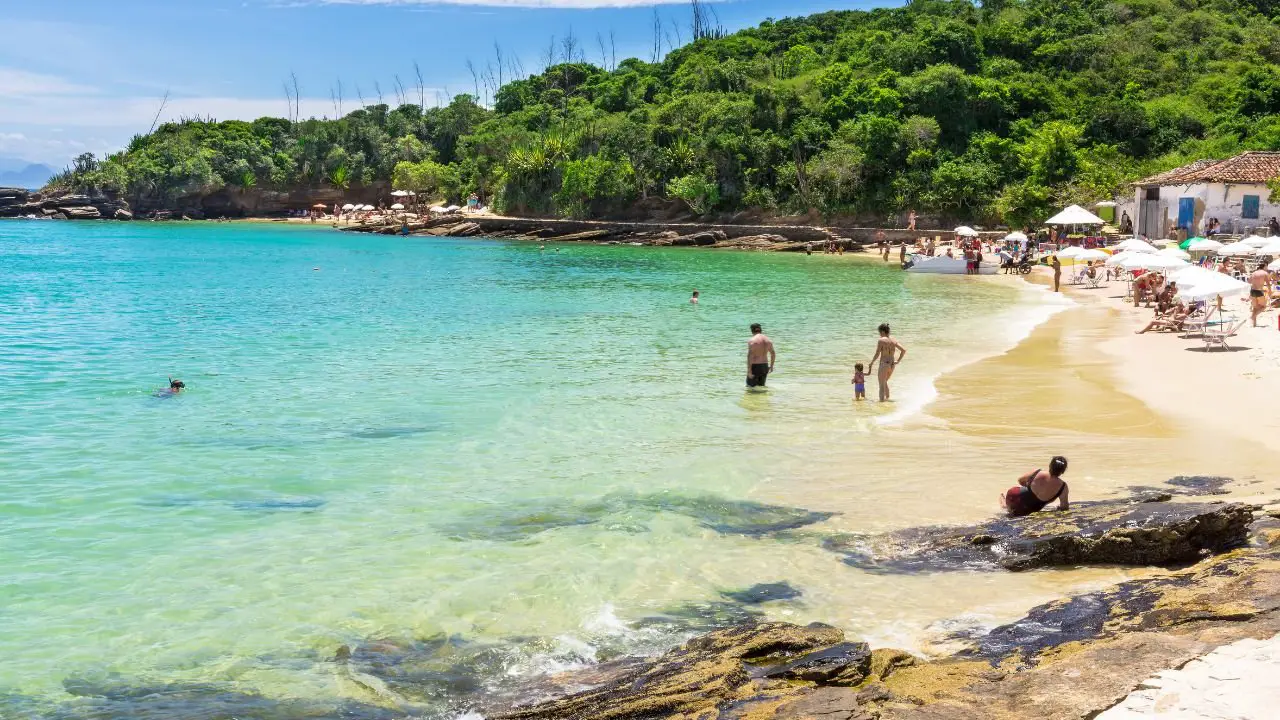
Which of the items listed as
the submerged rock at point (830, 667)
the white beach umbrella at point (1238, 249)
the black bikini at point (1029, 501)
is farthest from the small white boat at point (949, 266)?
the submerged rock at point (830, 667)

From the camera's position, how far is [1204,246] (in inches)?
1195

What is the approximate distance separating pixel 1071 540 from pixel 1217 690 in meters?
3.75

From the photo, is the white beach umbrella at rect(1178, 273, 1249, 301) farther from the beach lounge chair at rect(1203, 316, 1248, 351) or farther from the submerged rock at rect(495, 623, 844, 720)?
the submerged rock at rect(495, 623, 844, 720)

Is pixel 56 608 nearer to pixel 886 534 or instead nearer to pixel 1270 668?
pixel 886 534

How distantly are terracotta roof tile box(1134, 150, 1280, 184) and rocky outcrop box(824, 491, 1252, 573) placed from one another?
1304 inches

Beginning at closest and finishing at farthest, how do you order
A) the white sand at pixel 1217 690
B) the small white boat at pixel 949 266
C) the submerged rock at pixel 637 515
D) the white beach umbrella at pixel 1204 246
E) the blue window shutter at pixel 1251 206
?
1. the white sand at pixel 1217 690
2. the submerged rock at pixel 637 515
3. the white beach umbrella at pixel 1204 246
4. the blue window shutter at pixel 1251 206
5. the small white boat at pixel 949 266

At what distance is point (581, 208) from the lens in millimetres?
77500

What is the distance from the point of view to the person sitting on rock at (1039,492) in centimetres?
968

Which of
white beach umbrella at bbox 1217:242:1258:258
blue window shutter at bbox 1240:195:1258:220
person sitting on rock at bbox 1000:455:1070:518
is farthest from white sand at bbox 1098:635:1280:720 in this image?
blue window shutter at bbox 1240:195:1258:220

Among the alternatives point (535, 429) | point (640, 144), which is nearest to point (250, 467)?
point (535, 429)

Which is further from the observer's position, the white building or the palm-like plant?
the palm-like plant

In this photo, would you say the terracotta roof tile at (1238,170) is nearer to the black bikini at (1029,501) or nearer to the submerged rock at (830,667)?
the black bikini at (1029,501)

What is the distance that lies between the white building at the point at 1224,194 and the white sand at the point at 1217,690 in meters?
35.8

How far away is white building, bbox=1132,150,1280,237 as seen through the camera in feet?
120
